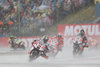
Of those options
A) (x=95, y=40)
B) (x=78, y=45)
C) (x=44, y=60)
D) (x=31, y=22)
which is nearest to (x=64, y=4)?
(x=31, y=22)

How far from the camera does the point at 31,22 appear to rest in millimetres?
22828

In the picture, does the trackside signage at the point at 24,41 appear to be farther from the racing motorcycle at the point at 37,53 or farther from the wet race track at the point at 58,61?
the racing motorcycle at the point at 37,53

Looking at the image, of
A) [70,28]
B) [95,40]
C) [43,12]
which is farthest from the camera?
[43,12]

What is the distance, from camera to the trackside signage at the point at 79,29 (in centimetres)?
2041

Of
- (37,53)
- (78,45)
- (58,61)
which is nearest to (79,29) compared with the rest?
(78,45)

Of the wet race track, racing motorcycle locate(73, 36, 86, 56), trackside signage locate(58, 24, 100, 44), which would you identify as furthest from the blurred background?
racing motorcycle locate(73, 36, 86, 56)

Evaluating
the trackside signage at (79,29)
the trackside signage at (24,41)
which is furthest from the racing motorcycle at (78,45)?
the trackside signage at (24,41)

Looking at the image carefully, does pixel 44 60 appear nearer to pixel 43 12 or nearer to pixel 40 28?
pixel 40 28

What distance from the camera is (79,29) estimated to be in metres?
21.1

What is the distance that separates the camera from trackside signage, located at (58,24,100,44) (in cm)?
2041

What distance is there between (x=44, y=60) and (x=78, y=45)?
13.0 feet

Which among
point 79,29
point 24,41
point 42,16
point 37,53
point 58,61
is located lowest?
point 58,61

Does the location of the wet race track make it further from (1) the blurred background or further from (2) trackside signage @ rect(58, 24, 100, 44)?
(1) the blurred background

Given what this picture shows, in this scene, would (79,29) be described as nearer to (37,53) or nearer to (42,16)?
(42,16)
